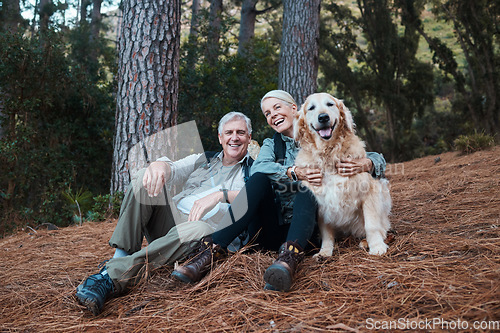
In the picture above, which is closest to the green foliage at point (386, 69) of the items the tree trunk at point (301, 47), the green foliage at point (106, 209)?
the tree trunk at point (301, 47)

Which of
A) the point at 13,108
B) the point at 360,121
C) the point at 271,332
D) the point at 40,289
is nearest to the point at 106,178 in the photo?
the point at 13,108

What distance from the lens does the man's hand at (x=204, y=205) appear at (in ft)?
7.50

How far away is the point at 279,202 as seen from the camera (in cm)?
246

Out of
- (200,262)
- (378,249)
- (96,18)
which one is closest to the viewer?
(200,262)

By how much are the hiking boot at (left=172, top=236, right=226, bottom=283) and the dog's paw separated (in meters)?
0.91

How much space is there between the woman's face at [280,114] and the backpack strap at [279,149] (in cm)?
6

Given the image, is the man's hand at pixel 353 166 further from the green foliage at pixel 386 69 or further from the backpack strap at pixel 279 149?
the green foliage at pixel 386 69

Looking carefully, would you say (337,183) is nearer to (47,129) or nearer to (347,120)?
(347,120)

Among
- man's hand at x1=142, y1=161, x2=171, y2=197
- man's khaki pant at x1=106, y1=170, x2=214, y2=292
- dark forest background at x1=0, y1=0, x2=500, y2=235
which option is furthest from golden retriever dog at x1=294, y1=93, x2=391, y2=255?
dark forest background at x1=0, y1=0, x2=500, y2=235

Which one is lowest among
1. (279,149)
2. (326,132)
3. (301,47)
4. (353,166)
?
(353,166)

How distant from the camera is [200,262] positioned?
2078 millimetres

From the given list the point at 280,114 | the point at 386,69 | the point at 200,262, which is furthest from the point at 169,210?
the point at 386,69

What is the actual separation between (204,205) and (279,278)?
72 cm

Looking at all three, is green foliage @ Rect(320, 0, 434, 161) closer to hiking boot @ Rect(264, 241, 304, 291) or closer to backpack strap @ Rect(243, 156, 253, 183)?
backpack strap @ Rect(243, 156, 253, 183)
